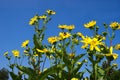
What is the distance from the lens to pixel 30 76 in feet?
15.5

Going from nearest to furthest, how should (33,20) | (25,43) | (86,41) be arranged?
1. (86,41)
2. (25,43)
3. (33,20)

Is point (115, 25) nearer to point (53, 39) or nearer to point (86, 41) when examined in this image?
point (53, 39)

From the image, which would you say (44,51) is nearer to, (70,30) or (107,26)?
(70,30)

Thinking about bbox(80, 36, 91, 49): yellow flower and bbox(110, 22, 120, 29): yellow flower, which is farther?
bbox(110, 22, 120, 29): yellow flower

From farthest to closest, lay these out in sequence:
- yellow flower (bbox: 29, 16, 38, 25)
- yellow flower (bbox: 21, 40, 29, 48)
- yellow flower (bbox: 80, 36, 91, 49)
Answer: yellow flower (bbox: 29, 16, 38, 25) < yellow flower (bbox: 21, 40, 29, 48) < yellow flower (bbox: 80, 36, 91, 49)

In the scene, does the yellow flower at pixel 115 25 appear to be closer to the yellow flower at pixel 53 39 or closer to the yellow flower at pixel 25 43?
the yellow flower at pixel 53 39

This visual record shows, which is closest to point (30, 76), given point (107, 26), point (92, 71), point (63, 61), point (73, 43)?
point (63, 61)

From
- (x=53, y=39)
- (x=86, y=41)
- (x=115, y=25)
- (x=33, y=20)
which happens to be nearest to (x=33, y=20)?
(x=33, y=20)

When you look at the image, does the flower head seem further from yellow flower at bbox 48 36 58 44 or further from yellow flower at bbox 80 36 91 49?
yellow flower at bbox 80 36 91 49

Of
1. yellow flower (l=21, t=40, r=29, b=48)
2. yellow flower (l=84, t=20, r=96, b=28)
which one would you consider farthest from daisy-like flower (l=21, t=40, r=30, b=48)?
yellow flower (l=84, t=20, r=96, b=28)

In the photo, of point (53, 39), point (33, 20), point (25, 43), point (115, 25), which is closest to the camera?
point (53, 39)

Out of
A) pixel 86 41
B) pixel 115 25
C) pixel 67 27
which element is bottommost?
pixel 86 41

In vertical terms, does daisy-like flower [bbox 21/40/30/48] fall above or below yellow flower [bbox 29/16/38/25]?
below

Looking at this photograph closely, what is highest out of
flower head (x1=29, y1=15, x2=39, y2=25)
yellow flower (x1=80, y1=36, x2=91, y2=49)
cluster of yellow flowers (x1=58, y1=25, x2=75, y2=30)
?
flower head (x1=29, y1=15, x2=39, y2=25)
